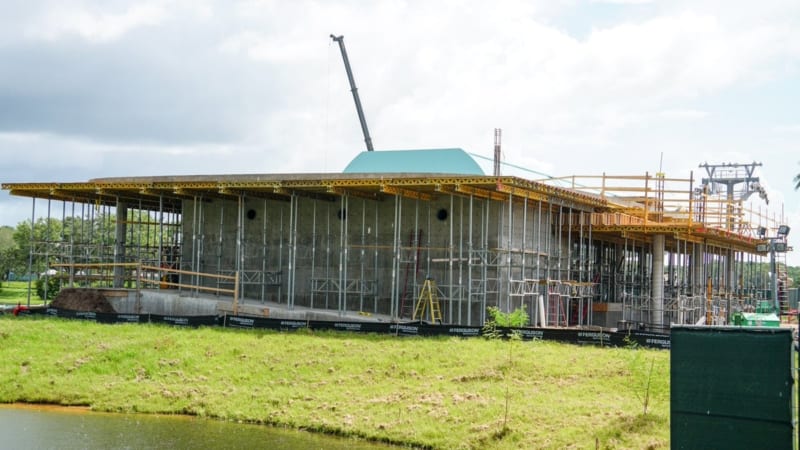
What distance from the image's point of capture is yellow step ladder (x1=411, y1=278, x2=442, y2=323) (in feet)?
117

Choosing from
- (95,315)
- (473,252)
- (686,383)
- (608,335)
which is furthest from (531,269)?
(686,383)

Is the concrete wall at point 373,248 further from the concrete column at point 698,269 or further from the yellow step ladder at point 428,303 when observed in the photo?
the concrete column at point 698,269

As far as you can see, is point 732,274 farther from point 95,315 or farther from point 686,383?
point 686,383

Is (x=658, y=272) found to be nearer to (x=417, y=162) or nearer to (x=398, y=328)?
(x=417, y=162)

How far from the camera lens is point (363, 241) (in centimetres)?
3803

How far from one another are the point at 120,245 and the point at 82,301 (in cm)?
445

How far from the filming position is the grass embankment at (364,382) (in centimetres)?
2152

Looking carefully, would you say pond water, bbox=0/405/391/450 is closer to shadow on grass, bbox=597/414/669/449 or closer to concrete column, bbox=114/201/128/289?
shadow on grass, bbox=597/414/669/449

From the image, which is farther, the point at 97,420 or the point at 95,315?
the point at 95,315

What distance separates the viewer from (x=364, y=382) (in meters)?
25.9

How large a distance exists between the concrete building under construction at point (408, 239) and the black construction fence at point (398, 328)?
2.19 meters

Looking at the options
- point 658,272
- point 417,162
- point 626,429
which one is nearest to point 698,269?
point 658,272

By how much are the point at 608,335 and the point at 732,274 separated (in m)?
32.8

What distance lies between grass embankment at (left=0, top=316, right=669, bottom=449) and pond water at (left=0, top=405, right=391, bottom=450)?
73 centimetres
